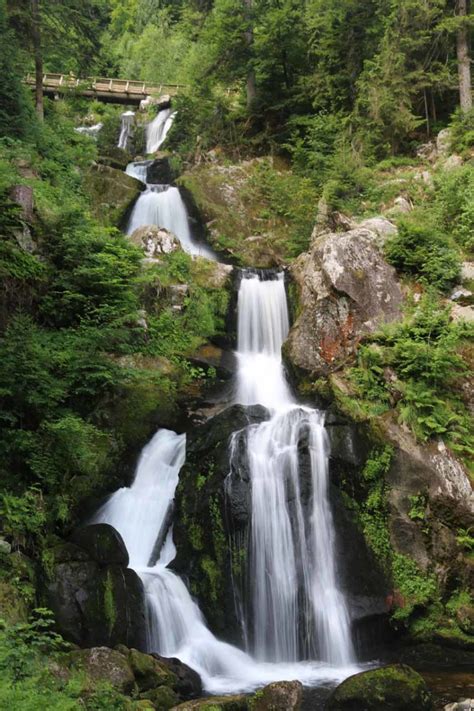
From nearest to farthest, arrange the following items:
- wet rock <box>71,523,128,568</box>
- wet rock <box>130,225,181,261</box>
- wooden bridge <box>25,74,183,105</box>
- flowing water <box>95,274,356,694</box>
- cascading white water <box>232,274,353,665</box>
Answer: wet rock <box>71,523,128,568</box> < flowing water <box>95,274,356,694</box> < cascading white water <box>232,274,353,665</box> < wet rock <box>130,225,181,261</box> < wooden bridge <box>25,74,183,105</box>

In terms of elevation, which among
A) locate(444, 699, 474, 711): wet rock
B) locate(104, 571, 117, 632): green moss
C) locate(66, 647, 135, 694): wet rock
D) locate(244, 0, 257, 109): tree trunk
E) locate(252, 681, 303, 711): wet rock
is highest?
locate(244, 0, 257, 109): tree trunk

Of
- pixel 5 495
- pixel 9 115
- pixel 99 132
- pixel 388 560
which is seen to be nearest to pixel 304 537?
pixel 388 560

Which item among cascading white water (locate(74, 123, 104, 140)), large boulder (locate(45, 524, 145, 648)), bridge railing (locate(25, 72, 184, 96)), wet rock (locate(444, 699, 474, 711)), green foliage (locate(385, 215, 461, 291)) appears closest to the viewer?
wet rock (locate(444, 699, 474, 711))

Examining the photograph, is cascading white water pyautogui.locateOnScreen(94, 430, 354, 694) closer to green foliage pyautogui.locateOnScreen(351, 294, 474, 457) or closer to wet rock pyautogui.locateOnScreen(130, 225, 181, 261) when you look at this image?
green foliage pyautogui.locateOnScreen(351, 294, 474, 457)

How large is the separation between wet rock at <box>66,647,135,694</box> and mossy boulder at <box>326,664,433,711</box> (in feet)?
8.37

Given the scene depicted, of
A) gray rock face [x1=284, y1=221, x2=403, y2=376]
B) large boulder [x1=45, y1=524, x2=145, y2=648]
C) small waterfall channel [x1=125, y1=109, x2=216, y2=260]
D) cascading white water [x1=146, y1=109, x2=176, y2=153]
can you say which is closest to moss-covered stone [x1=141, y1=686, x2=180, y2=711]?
large boulder [x1=45, y1=524, x2=145, y2=648]

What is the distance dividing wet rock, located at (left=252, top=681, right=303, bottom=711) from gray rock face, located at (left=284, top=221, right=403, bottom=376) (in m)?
6.76

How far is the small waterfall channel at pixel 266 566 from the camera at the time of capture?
28.3 ft

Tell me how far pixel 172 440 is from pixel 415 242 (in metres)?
7.38

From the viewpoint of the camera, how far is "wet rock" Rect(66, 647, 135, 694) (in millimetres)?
6480

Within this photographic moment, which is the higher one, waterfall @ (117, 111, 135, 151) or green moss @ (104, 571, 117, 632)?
waterfall @ (117, 111, 135, 151)

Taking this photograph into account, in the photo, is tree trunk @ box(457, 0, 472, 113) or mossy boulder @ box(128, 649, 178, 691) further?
tree trunk @ box(457, 0, 472, 113)

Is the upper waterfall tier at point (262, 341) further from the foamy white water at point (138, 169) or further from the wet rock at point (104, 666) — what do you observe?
the foamy white water at point (138, 169)

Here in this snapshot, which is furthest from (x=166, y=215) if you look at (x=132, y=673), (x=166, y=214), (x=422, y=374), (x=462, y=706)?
(x=462, y=706)
